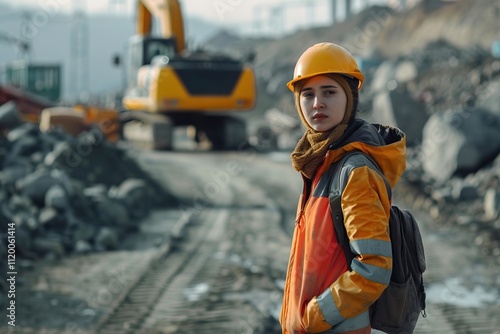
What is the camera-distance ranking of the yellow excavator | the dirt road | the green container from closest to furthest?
the dirt road → the yellow excavator → the green container

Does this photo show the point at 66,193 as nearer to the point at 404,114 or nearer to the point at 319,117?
the point at 319,117

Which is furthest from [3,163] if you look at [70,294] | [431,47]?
[431,47]

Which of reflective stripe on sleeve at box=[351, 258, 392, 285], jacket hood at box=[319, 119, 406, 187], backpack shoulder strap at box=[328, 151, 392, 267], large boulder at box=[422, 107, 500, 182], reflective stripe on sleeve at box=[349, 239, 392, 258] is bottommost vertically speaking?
large boulder at box=[422, 107, 500, 182]

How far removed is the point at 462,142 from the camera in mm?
Answer: 13297

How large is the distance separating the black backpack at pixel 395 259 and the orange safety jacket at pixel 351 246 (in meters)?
0.03

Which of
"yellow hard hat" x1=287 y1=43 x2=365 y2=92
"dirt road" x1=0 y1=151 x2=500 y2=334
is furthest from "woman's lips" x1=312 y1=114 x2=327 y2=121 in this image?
"dirt road" x1=0 y1=151 x2=500 y2=334

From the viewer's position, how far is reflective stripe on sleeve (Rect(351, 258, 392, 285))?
2.55 meters

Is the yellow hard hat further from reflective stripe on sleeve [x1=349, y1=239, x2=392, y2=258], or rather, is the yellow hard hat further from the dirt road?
the dirt road

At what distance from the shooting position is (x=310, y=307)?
2625mm

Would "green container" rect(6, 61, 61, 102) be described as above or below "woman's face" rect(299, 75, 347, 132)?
below

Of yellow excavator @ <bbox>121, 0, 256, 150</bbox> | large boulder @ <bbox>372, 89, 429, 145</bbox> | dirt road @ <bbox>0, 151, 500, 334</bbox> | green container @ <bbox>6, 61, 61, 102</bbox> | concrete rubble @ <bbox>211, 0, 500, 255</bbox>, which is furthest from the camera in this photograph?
green container @ <bbox>6, 61, 61, 102</bbox>

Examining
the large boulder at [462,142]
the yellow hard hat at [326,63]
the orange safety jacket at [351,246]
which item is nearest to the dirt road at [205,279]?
the large boulder at [462,142]

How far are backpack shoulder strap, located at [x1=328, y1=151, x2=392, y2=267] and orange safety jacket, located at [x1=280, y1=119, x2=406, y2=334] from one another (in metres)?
0.02

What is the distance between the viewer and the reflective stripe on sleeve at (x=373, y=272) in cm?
255
